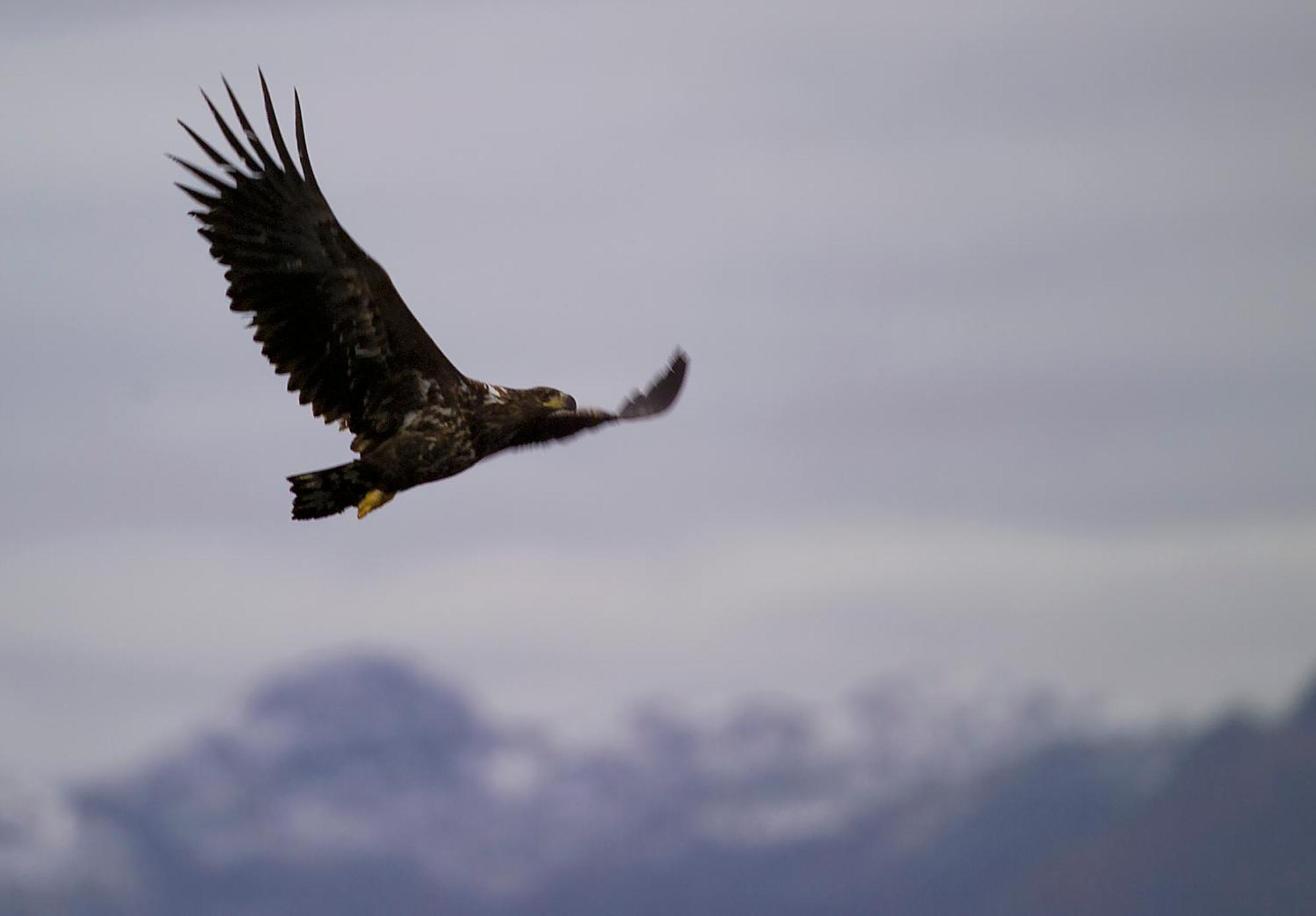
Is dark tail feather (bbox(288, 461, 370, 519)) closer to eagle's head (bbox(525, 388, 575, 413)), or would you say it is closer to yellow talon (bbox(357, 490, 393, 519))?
yellow talon (bbox(357, 490, 393, 519))

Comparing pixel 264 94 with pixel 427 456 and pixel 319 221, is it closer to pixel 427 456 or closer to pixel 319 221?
→ pixel 319 221

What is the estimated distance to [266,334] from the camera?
74.4 ft

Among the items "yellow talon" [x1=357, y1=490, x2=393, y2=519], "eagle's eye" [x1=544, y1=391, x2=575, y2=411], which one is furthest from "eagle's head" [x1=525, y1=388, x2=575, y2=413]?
"yellow talon" [x1=357, y1=490, x2=393, y2=519]

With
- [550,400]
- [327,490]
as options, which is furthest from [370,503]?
[550,400]

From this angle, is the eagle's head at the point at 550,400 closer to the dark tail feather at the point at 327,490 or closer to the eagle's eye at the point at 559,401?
the eagle's eye at the point at 559,401

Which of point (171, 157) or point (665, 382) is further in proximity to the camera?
point (665, 382)

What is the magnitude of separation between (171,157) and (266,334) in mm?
1889

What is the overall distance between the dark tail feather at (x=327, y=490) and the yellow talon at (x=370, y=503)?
86mm

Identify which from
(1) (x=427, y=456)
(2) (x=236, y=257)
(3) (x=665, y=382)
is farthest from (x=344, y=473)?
(3) (x=665, y=382)

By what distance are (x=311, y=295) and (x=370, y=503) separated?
2.06m

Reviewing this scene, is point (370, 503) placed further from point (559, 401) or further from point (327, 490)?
point (559, 401)

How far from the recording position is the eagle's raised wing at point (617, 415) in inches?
912

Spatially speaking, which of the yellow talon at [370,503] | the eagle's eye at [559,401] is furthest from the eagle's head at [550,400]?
the yellow talon at [370,503]

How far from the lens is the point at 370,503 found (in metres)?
22.7
